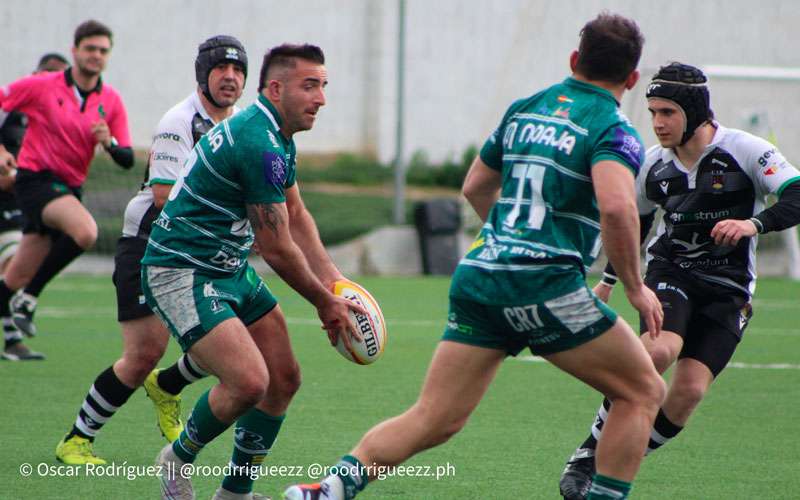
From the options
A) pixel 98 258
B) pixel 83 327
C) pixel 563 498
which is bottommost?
pixel 98 258

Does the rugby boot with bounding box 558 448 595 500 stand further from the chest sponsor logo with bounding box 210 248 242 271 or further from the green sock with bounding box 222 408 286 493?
the chest sponsor logo with bounding box 210 248 242 271

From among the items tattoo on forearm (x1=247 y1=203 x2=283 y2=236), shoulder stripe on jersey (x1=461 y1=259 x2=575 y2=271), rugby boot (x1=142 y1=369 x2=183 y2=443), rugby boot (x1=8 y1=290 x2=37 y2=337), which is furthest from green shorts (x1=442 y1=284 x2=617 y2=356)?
rugby boot (x1=8 y1=290 x2=37 y2=337)

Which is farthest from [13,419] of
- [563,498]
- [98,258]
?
[98,258]

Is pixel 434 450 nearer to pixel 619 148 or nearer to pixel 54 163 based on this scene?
pixel 619 148

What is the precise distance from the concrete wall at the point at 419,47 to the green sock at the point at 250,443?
16.0 metres

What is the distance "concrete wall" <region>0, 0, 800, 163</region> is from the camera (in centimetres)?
2178

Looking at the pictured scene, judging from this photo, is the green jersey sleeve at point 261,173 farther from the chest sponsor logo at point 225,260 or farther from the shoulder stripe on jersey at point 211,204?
the chest sponsor logo at point 225,260

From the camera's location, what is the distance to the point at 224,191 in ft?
16.1

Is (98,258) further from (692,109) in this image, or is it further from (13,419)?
(692,109)

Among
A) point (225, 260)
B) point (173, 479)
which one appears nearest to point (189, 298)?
point (225, 260)

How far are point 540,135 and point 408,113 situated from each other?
2054cm

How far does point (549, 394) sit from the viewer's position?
828 centimetres

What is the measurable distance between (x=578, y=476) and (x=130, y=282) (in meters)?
2.41

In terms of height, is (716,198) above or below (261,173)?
below
